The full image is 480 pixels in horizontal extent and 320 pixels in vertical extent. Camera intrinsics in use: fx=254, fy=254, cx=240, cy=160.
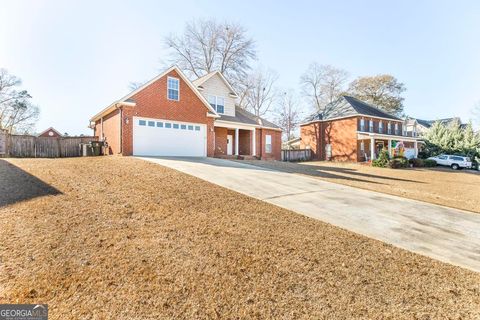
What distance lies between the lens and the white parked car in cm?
2797

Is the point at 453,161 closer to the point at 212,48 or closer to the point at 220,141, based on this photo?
the point at 220,141

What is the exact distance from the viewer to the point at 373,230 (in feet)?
18.1

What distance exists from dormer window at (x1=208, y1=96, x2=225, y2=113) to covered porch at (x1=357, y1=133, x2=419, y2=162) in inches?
640

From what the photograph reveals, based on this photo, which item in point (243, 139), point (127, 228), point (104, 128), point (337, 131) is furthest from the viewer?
point (337, 131)

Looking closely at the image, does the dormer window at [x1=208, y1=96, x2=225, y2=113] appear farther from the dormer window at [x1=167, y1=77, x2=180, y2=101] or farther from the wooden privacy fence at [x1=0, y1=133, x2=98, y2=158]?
the wooden privacy fence at [x1=0, y1=133, x2=98, y2=158]

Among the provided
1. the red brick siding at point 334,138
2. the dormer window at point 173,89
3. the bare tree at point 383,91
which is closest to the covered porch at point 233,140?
the dormer window at point 173,89

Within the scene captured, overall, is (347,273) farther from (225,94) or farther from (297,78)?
(297,78)

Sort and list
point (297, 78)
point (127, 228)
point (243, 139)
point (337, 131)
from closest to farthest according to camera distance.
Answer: point (127, 228), point (243, 139), point (337, 131), point (297, 78)

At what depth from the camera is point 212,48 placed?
1281 inches

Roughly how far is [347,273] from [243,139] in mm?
20355

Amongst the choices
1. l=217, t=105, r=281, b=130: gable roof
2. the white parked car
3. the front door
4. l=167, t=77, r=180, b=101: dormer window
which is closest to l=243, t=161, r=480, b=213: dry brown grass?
the front door

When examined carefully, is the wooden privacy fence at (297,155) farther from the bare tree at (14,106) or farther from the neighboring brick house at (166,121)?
the bare tree at (14,106)

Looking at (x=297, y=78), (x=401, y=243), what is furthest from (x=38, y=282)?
(x=297, y=78)

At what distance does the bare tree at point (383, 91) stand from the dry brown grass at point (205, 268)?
45.4 m
